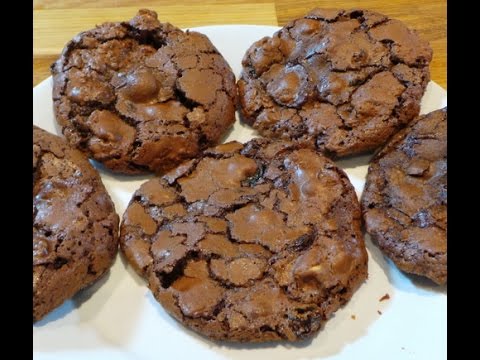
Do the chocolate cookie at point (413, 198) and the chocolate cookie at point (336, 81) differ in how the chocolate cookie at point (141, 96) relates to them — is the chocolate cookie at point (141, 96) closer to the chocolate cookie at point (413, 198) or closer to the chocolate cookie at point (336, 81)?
the chocolate cookie at point (336, 81)

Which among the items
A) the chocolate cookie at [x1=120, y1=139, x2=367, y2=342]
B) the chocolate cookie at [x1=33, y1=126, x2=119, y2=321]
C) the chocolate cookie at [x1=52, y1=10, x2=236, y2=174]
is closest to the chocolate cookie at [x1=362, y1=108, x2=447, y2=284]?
the chocolate cookie at [x1=120, y1=139, x2=367, y2=342]

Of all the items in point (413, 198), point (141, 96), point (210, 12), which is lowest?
point (413, 198)

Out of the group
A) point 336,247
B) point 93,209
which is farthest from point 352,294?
point 93,209

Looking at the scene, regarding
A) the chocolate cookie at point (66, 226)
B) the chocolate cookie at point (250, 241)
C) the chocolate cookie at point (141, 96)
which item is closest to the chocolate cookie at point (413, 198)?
the chocolate cookie at point (250, 241)

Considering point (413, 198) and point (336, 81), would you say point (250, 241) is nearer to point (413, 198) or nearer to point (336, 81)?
point (413, 198)

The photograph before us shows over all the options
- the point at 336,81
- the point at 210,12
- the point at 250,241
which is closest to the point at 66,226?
the point at 250,241
